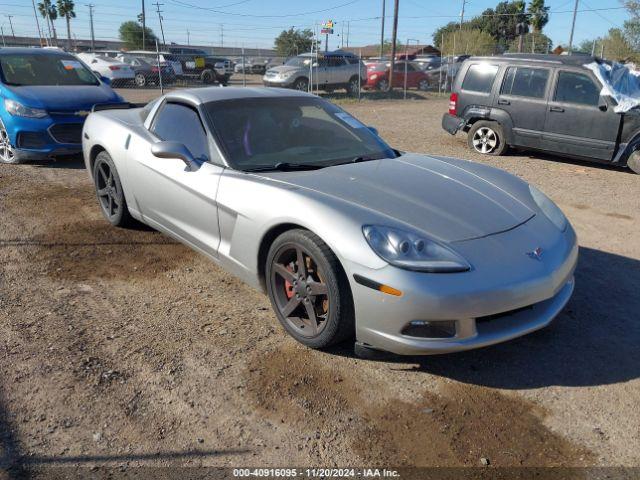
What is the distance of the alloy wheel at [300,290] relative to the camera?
10.2 feet

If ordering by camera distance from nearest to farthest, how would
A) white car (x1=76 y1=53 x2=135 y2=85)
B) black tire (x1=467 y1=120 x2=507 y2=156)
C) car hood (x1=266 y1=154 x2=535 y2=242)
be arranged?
1. car hood (x1=266 y1=154 x2=535 y2=242)
2. black tire (x1=467 y1=120 x2=507 y2=156)
3. white car (x1=76 y1=53 x2=135 y2=85)

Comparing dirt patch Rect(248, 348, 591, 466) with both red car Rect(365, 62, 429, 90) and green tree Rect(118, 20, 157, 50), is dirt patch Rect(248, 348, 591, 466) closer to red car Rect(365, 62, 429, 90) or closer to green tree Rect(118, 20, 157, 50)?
red car Rect(365, 62, 429, 90)

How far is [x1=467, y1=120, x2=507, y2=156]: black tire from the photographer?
31.1 ft

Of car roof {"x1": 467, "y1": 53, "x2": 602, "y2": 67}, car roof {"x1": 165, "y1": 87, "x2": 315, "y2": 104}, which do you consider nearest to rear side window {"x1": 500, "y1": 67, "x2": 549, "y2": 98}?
car roof {"x1": 467, "y1": 53, "x2": 602, "y2": 67}

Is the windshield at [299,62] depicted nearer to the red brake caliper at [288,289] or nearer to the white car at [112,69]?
the white car at [112,69]

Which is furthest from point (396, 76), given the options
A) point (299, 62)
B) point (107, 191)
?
point (107, 191)

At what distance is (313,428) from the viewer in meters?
2.60

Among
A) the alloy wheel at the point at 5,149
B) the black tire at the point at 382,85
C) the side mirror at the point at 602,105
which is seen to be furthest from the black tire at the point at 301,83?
the alloy wheel at the point at 5,149

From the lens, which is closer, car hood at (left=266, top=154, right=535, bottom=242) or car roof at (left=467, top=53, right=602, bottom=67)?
car hood at (left=266, top=154, right=535, bottom=242)

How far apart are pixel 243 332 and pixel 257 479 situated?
1.25 metres

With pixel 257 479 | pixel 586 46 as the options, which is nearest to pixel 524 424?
pixel 257 479

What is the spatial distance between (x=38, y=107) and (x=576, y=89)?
25.4 ft

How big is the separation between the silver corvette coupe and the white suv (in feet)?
52.5

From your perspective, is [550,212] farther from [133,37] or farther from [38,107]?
[133,37]
